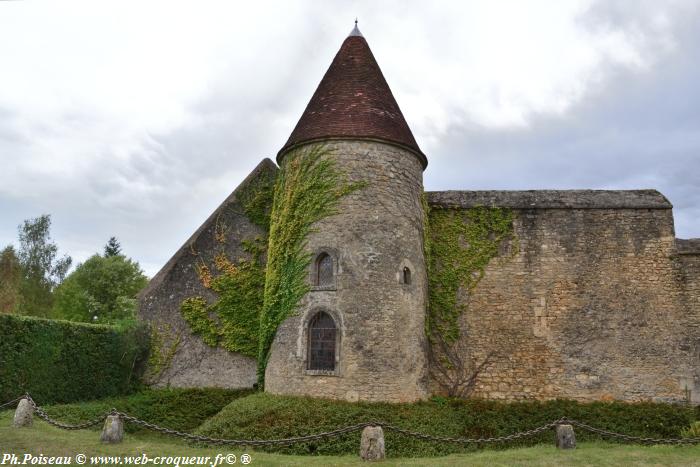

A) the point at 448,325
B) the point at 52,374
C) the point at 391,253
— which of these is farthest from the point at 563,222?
the point at 52,374

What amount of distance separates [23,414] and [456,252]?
1123 centimetres

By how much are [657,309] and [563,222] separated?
11.2 feet

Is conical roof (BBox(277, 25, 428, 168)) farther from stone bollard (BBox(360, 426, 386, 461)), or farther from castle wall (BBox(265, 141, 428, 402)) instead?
stone bollard (BBox(360, 426, 386, 461))

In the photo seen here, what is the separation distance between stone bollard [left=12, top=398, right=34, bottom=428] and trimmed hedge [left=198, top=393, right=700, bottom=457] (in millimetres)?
3365

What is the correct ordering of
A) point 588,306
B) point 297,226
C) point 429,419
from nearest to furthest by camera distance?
point 429,419, point 297,226, point 588,306

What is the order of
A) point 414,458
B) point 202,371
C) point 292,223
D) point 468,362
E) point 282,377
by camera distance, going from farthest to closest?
point 202,371
point 468,362
point 292,223
point 282,377
point 414,458

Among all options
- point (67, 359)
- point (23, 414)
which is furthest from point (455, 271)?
point (67, 359)

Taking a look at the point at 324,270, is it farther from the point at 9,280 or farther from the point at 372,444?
the point at 9,280

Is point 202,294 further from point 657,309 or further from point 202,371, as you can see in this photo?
point 657,309

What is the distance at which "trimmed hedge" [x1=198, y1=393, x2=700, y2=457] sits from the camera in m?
9.70

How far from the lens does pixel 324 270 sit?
12625mm

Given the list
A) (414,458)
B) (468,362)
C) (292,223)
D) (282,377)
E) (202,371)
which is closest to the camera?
(414,458)

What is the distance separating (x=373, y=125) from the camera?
1323 centimetres

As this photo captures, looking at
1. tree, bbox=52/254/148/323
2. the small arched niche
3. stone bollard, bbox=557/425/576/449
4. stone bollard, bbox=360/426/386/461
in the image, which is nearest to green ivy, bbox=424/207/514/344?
the small arched niche
